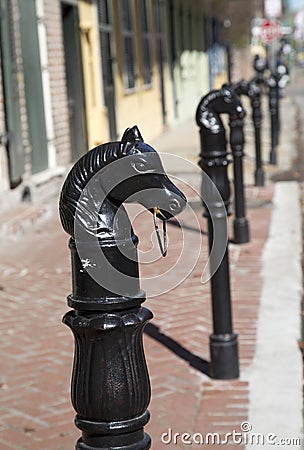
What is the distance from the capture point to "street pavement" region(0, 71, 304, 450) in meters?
4.33

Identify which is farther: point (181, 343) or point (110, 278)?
point (181, 343)

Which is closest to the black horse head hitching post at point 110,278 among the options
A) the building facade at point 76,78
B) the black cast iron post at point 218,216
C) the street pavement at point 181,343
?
the street pavement at point 181,343

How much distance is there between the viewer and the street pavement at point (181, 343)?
4.33m

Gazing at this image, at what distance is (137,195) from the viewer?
2754mm

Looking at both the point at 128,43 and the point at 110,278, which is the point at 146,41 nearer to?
the point at 128,43

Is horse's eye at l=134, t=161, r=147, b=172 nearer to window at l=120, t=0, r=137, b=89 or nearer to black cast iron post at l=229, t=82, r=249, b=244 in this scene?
black cast iron post at l=229, t=82, r=249, b=244

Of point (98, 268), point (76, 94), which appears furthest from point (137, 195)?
point (76, 94)

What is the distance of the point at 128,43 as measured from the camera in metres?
19.2

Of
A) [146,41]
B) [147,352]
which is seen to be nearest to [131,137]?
[147,352]

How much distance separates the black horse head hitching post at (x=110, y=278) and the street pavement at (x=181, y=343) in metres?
0.30

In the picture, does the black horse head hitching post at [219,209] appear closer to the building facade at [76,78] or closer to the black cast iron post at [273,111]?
the building facade at [76,78]

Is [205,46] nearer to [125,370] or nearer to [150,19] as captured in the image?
[150,19]

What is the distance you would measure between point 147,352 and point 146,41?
1664 centimetres

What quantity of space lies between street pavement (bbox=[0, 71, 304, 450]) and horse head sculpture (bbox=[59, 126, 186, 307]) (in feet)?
1.02
